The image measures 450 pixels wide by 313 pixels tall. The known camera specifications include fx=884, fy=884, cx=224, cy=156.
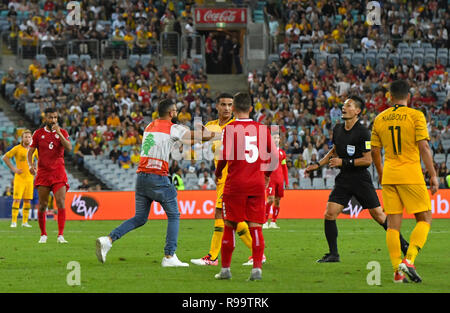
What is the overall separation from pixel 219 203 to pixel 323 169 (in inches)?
684

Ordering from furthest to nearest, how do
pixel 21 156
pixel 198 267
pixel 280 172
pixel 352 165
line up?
pixel 21 156 → pixel 280 172 → pixel 352 165 → pixel 198 267

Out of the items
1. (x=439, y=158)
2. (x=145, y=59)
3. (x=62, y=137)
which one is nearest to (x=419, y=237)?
(x=62, y=137)

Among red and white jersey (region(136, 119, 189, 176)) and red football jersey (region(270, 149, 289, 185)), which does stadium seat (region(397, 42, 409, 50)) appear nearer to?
red football jersey (region(270, 149, 289, 185))

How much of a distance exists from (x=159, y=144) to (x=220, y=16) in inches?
1107

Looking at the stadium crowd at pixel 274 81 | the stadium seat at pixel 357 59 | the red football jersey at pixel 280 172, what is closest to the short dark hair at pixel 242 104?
the red football jersey at pixel 280 172

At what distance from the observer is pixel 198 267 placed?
12.4 metres

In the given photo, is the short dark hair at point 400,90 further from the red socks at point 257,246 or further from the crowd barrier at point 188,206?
the crowd barrier at point 188,206

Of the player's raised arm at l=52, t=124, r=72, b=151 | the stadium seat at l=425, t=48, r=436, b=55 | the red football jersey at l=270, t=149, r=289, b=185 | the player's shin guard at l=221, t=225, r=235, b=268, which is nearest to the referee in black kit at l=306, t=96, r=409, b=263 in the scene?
the player's shin guard at l=221, t=225, r=235, b=268

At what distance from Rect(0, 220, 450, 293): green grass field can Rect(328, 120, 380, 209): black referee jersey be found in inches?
37.5

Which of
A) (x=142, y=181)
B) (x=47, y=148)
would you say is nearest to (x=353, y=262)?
(x=142, y=181)

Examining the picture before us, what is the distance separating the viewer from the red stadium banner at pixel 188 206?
2677cm

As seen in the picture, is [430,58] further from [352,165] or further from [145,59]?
[352,165]
